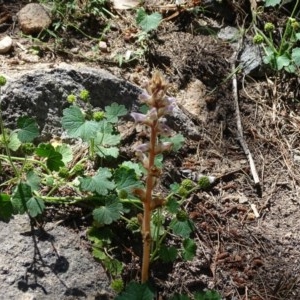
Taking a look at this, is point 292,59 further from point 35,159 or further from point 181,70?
point 35,159

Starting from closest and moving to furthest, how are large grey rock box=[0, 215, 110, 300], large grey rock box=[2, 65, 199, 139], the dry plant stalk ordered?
the dry plant stalk < large grey rock box=[0, 215, 110, 300] < large grey rock box=[2, 65, 199, 139]

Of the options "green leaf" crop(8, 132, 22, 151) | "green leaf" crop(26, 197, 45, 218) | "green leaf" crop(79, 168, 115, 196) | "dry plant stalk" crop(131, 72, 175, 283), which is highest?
"dry plant stalk" crop(131, 72, 175, 283)

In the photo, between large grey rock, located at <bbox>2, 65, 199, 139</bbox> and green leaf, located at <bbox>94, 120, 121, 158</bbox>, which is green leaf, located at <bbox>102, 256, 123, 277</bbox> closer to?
green leaf, located at <bbox>94, 120, 121, 158</bbox>

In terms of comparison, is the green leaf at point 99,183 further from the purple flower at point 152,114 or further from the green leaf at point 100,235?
the purple flower at point 152,114

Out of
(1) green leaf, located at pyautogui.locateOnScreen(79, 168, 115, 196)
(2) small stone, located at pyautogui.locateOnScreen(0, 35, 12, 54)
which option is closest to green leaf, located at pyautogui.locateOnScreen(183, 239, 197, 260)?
(1) green leaf, located at pyautogui.locateOnScreen(79, 168, 115, 196)

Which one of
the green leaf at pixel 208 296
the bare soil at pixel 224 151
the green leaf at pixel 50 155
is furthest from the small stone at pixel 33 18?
the green leaf at pixel 208 296

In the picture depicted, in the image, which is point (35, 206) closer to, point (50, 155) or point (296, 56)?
point (50, 155)

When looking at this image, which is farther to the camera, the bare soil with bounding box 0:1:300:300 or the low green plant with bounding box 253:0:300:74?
the low green plant with bounding box 253:0:300:74
